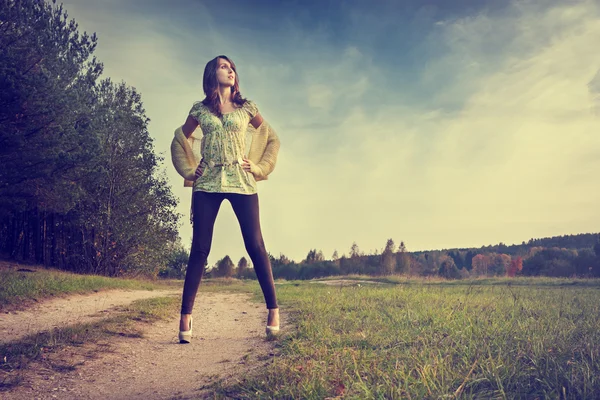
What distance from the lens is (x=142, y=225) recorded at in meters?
20.9

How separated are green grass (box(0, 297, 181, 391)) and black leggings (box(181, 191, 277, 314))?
1131 mm

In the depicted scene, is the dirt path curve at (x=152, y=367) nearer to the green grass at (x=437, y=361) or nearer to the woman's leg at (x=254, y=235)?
the green grass at (x=437, y=361)

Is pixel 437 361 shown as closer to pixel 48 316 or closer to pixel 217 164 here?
pixel 217 164

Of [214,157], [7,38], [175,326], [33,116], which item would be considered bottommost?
[175,326]

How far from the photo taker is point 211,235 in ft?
14.6

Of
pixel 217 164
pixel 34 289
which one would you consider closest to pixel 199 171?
pixel 217 164

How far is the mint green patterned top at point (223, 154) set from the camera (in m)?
4.38

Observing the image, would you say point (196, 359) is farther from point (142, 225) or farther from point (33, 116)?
point (142, 225)

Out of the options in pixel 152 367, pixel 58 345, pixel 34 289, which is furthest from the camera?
pixel 34 289

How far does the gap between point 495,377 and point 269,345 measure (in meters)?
2.35

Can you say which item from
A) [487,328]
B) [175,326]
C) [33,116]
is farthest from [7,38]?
[487,328]

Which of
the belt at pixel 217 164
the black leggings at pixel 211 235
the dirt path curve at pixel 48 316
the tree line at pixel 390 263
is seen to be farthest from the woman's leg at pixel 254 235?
the tree line at pixel 390 263

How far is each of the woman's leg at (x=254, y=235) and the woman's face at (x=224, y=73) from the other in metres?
1.25

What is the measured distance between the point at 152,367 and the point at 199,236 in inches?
51.7
